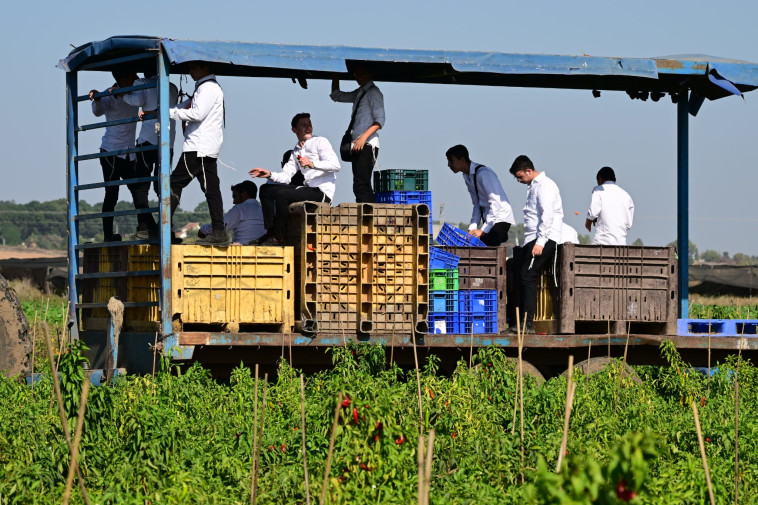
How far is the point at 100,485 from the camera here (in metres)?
7.04

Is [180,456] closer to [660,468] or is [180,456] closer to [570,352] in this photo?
[660,468]

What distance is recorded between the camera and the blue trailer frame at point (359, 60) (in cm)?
1069

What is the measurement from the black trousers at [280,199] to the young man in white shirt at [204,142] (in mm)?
569

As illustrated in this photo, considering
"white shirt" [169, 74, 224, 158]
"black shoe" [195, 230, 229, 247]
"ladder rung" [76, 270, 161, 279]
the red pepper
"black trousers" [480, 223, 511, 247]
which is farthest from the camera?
"black trousers" [480, 223, 511, 247]

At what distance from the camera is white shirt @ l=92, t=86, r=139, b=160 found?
11.7 metres

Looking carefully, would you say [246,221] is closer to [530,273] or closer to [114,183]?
[114,183]

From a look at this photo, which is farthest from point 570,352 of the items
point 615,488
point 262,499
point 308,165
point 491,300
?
point 615,488

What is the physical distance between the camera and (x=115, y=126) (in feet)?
38.5

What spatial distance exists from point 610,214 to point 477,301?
2.05 m

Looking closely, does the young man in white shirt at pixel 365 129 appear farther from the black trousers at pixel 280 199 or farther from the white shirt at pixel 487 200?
the white shirt at pixel 487 200

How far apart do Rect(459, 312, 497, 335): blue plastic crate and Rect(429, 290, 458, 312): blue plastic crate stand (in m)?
0.15

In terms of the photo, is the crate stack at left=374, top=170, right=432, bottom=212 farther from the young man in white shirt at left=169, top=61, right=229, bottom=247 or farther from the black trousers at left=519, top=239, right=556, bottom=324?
the young man in white shirt at left=169, top=61, right=229, bottom=247

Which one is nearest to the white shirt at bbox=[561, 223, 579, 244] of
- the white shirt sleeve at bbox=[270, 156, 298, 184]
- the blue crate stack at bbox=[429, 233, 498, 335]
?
the blue crate stack at bbox=[429, 233, 498, 335]

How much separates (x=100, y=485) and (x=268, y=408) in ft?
9.14
